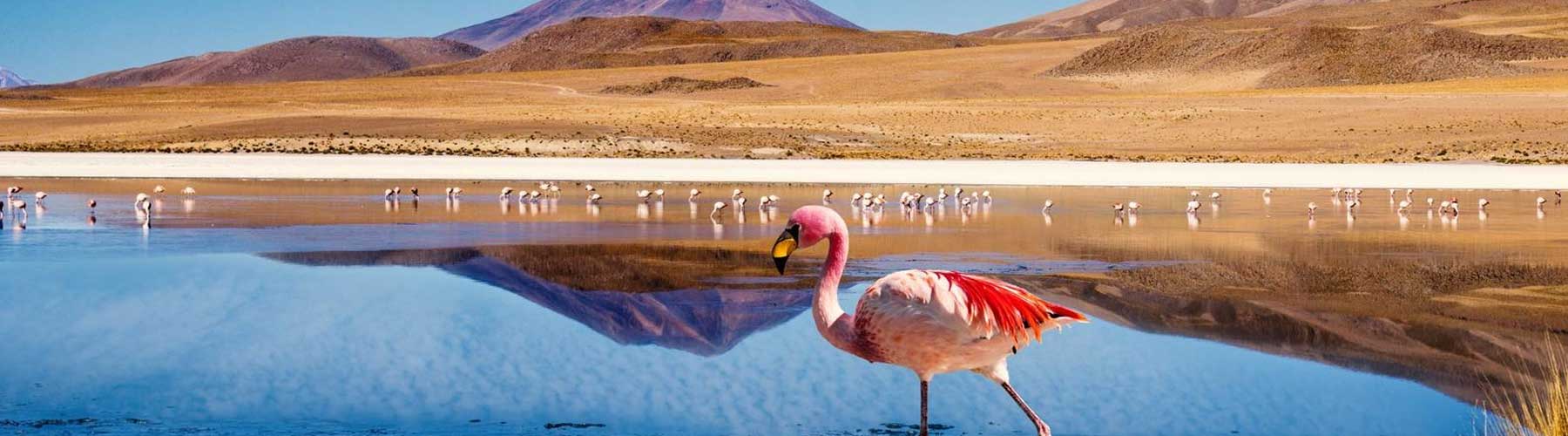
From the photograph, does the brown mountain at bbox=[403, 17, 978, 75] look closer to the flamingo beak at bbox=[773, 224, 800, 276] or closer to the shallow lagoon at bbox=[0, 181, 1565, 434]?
the shallow lagoon at bbox=[0, 181, 1565, 434]

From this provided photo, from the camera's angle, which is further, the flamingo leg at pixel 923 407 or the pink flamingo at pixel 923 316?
the flamingo leg at pixel 923 407

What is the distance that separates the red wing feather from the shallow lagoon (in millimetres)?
669

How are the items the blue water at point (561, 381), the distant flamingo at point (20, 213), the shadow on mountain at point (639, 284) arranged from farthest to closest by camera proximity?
the distant flamingo at point (20, 213)
the shadow on mountain at point (639, 284)
the blue water at point (561, 381)

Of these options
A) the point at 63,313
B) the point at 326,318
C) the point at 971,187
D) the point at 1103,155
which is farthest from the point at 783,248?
the point at 1103,155

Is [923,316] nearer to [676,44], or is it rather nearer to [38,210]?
[38,210]

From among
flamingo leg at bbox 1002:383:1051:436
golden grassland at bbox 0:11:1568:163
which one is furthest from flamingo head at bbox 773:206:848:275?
golden grassland at bbox 0:11:1568:163

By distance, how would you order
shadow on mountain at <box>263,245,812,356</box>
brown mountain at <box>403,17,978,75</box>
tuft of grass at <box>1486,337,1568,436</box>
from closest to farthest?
tuft of grass at <box>1486,337,1568,436</box> < shadow on mountain at <box>263,245,812,356</box> < brown mountain at <box>403,17,978,75</box>

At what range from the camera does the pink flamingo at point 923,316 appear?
18.7 feet

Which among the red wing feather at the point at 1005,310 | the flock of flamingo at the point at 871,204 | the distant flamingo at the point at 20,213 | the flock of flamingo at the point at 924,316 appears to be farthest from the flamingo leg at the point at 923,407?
the distant flamingo at the point at 20,213

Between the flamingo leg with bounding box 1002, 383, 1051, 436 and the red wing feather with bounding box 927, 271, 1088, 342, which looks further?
the flamingo leg with bounding box 1002, 383, 1051, 436

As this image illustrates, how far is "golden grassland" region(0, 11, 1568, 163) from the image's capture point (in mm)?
38781

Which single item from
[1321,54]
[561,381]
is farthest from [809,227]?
[1321,54]

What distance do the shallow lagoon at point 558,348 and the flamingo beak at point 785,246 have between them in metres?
1.02

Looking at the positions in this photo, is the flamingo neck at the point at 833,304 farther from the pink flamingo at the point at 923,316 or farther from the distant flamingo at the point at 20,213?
the distant flamingo at the point at 20,213
